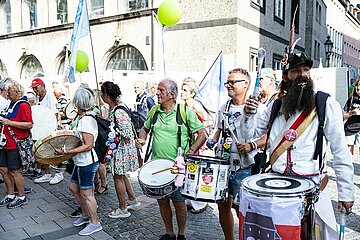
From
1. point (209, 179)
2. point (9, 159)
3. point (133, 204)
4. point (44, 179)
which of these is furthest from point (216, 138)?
point (44, 179)

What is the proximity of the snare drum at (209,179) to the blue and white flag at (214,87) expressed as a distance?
3806 millimetres

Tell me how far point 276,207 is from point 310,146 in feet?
1.86

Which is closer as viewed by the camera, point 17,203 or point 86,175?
point 86,175

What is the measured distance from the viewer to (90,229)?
177 inches

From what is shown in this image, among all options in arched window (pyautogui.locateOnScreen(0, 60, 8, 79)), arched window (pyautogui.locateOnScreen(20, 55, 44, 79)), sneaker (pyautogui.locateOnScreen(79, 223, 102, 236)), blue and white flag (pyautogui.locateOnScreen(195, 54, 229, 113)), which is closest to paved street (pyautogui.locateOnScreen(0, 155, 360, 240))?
sneaker (pyautogui.locateOnScreen(79, 223, 102, 236))

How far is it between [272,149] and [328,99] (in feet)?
1.74

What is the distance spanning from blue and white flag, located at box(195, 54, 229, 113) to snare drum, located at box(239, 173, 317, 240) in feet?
14.9

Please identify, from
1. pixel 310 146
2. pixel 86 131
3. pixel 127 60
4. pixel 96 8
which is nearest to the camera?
pixel 310 146

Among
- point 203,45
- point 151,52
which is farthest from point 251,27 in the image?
point 151,52

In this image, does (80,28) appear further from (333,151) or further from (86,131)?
(333,151)

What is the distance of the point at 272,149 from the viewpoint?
276 cm

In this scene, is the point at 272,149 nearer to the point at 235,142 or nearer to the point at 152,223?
the point at 235,142

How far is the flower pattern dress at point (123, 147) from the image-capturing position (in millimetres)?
4848

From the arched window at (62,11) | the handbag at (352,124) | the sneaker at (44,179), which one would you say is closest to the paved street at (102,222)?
the sneaker at (44,179)
